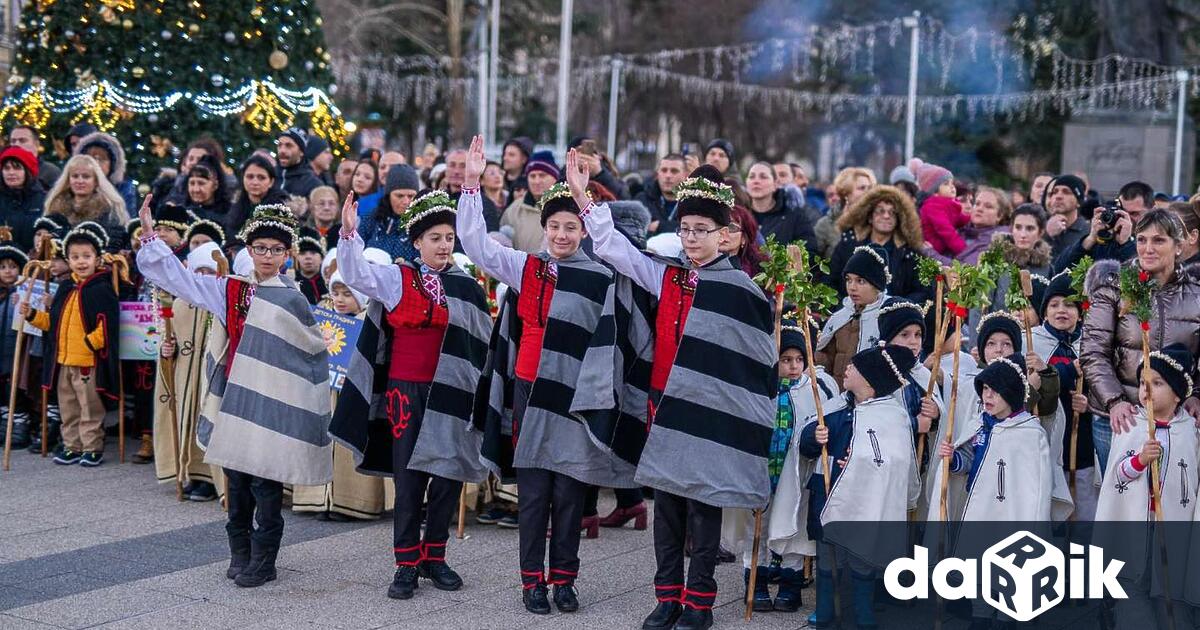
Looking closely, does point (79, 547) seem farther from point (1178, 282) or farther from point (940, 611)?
point (1178, 282)

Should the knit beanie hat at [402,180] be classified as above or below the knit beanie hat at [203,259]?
above

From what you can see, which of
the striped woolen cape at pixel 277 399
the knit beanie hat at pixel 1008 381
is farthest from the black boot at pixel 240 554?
the knit beanie hat at pixel 1008 381

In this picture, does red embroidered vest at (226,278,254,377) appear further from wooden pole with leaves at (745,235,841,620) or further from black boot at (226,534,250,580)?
wooden pole with leaves at (745,235,841,620)

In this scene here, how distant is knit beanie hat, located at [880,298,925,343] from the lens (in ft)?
21.4

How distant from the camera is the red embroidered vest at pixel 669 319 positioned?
6137mm

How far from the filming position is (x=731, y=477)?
5.83 m

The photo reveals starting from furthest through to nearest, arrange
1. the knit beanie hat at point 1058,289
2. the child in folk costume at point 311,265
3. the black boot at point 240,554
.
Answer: the child in folk costume at point 311,265
the knit beanie hat at point 1058,289
the black boot at point 240,554

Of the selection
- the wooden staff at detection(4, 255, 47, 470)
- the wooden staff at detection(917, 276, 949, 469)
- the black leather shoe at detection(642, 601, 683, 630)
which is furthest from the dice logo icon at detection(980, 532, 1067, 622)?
the wooden staff at detection(4, 255, 47, 470)

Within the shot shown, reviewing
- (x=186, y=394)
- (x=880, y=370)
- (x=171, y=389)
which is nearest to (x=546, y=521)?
(x=880, y=370)

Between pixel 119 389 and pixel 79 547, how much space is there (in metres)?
2.43

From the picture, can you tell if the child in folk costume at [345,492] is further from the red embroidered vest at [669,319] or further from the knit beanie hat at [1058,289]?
the knit beanie hat at [1058,289]

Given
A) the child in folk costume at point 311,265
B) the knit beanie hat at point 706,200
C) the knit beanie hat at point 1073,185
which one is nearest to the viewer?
the knit beanie hat at point 706,200

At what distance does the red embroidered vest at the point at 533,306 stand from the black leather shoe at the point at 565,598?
0.96 meters

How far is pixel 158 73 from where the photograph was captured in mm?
13227
